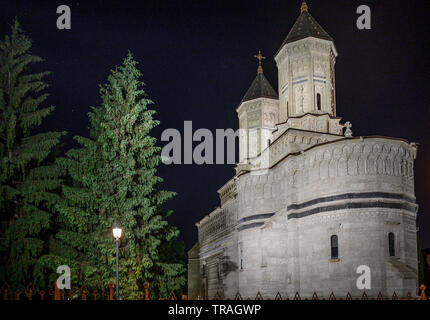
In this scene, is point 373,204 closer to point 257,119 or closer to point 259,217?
point 259,217

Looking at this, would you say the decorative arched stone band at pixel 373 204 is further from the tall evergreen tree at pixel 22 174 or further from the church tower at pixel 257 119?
the church tower at pixel 257 119

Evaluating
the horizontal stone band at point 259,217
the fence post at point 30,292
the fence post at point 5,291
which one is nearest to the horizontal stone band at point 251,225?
the horizontal stone band at point 259,217

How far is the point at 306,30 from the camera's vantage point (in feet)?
120

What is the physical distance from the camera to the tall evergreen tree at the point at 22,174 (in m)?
22.7

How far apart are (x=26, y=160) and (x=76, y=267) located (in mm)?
5482

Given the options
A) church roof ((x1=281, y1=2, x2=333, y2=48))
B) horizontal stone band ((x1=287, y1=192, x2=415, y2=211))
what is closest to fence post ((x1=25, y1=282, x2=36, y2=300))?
horizontal stone band ((x1=287, y1=192, x2=415, y2=211))

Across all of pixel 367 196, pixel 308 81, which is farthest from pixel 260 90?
pixel 367 196

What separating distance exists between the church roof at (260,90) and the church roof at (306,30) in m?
10.7

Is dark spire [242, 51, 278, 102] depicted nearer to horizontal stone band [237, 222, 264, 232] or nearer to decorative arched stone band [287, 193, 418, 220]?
horizontal stone band [237, 222, 264, 232]

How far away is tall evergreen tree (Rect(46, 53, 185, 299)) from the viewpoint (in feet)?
75.2

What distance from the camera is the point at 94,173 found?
25.5 meters

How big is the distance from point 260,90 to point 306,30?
12299 millimetres
